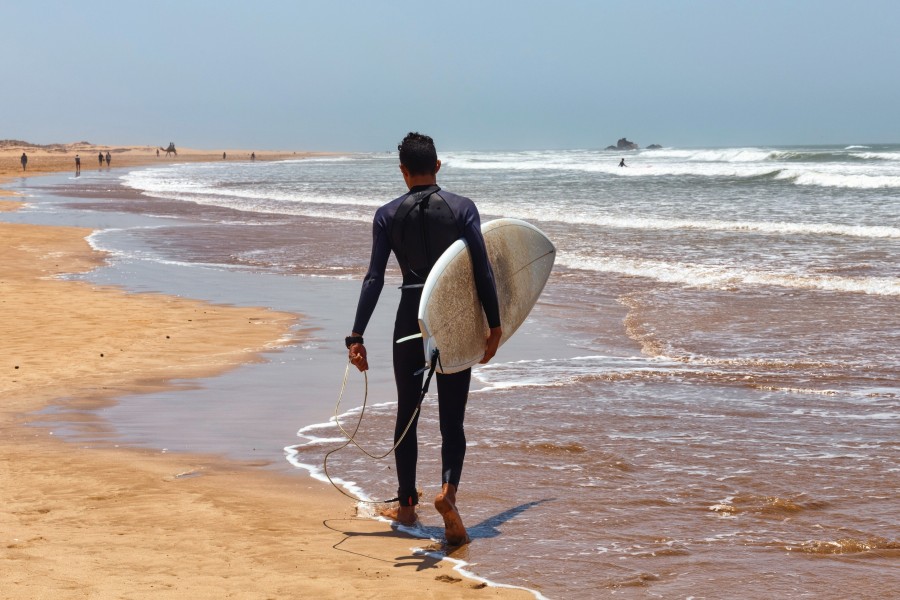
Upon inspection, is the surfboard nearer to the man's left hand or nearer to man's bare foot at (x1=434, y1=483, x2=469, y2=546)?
the man's left hand

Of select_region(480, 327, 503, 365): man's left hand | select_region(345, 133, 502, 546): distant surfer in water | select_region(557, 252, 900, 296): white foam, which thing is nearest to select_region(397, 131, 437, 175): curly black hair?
select_region(345, 133, 502, 546): distant surfer in water

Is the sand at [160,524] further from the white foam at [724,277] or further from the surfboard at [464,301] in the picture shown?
the white foam at [724,277]

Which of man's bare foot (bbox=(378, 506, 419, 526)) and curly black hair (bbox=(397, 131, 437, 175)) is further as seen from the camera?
man's bare foot (bbox=(378, 506, 419, 526))

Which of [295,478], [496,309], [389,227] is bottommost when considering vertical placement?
[295,478]

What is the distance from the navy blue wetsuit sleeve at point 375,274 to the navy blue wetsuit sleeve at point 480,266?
0.37m

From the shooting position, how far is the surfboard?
14.3 feet

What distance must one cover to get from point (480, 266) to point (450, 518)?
3.56 feet

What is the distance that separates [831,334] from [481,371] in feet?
12.2

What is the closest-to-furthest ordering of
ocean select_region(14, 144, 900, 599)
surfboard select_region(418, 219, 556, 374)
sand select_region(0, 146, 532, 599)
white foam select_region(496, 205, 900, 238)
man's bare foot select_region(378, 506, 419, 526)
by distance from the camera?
sand select_region(0, 146, 532, 599), ocean select_region(14, 144, 900, 599), surfboard select_region(418, 219, 556, 374), man's bare foot select_region(378, 506, 419, 526), white foam select_region(496, 205, 900, 238)

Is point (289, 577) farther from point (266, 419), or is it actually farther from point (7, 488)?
point (266, 419)

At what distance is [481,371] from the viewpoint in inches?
324

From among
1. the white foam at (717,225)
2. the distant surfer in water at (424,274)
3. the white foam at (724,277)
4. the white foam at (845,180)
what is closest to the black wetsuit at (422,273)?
the distant surfer in water at (424,274)

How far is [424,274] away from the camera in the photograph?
452 centimetres

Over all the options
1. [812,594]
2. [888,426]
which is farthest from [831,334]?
[812,594]
